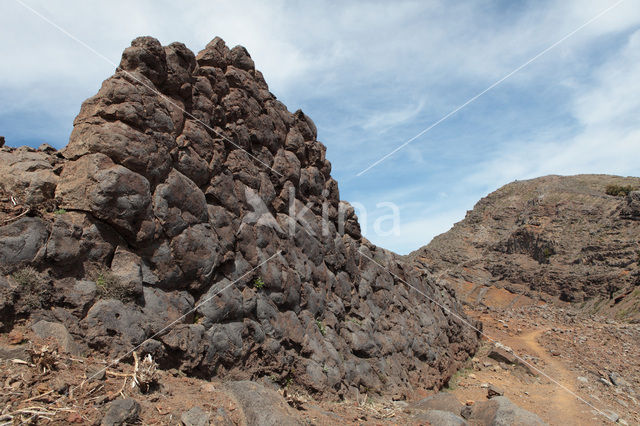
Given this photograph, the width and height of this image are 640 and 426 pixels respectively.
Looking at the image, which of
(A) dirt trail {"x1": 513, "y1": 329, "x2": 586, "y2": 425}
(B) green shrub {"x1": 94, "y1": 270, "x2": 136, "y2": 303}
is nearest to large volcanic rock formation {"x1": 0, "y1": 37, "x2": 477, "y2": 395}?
(B) green shrub {"x1": 94, "y1": 270, "x2": 136, "y2": 303}

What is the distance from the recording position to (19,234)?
6.38m

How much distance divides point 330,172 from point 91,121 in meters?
9.39

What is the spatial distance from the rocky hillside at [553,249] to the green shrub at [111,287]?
36.6 metres

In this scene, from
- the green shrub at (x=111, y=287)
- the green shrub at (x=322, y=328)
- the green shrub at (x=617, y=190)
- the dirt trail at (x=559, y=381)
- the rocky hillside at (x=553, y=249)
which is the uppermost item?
the green shrub at (x=617, y=190)

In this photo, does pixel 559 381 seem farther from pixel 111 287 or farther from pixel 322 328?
pixel 111 287

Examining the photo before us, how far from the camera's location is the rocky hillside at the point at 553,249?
127 ft

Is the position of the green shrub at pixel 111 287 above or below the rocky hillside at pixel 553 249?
below

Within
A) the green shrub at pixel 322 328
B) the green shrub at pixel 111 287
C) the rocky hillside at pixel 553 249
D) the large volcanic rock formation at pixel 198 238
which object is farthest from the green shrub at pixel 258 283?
the rocky hillside at pixel 553 249

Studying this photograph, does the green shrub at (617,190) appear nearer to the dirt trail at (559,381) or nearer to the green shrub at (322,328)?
the dirt trail at (559,381)

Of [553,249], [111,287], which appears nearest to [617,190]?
[553,249]

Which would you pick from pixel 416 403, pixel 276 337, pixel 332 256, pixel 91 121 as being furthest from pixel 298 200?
pixel 416 403

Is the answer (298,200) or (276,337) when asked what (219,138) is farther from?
(276,337)

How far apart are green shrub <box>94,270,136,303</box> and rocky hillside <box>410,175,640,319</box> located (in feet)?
120

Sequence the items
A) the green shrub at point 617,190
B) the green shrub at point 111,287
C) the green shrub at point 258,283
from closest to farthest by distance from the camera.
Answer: the green shrub at point 111,287 < the green shrub at point 258,283 < the green shrub at point 617,190
